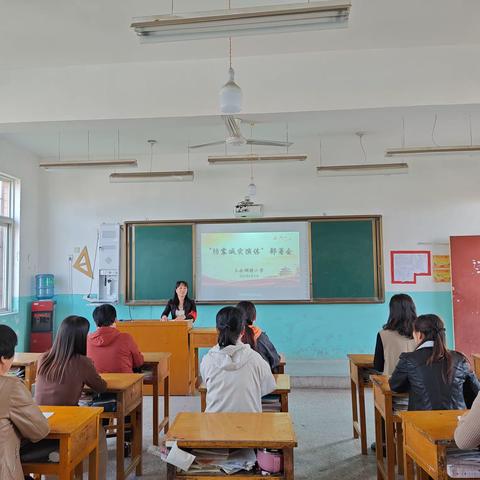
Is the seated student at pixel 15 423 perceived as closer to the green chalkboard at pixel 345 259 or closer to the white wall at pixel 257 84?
the white wall at pixel 257 84

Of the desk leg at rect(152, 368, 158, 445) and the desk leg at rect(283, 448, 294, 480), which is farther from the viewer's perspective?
the desk leg at rect(152, 368, 158, 445)

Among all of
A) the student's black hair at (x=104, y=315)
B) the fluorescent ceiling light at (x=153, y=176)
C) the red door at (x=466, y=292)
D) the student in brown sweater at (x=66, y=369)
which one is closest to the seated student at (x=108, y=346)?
the student's black hair at (x=104, y=315)

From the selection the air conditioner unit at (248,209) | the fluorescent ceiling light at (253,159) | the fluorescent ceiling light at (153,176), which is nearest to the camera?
the fluorescent ceiling light at (253,159)

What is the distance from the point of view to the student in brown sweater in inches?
102

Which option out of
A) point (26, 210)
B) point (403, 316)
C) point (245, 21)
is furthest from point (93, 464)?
point (26, 210)

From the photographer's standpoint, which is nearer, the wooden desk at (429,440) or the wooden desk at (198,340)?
the wooden desk at (429,440)

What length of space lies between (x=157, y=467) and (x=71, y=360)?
4.02ft

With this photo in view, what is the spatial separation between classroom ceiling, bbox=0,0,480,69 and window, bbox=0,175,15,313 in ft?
8.86

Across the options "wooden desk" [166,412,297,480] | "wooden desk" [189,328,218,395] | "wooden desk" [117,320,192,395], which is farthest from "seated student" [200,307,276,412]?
"wooden desk" [117,320,192,395]

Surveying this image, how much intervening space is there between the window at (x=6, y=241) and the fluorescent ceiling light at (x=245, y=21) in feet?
14.9

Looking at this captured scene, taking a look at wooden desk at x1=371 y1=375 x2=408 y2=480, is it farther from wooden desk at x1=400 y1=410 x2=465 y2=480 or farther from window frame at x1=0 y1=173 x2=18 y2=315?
window frame at x1=0 y1=173 x2=18 y2=315

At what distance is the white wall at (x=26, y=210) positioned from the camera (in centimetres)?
599

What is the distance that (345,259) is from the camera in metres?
6.29

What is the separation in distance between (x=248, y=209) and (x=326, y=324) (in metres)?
1.97
